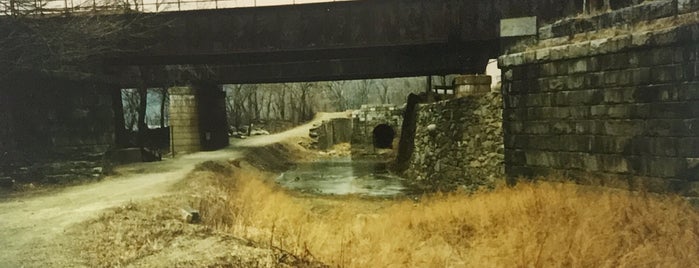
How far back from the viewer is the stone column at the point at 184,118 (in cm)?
2222

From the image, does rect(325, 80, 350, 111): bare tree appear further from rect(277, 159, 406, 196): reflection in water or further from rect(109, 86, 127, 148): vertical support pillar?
rect(109, 86, 127, 148): vertical support pillar

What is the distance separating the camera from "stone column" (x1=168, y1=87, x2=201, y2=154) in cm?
2222

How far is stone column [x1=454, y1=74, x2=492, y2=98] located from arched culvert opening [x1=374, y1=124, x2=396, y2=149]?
716 inches

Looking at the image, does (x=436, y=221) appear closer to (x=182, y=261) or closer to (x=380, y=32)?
(x=182, y=261)

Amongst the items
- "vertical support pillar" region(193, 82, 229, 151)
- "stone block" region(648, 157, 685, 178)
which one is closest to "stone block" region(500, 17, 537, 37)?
"stone block" region(648, 157, 685, 178)

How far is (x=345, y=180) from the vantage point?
19047mm

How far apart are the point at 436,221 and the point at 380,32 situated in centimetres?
653

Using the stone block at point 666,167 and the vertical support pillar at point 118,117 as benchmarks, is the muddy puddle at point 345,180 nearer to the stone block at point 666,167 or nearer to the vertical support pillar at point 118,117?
the vertical support pillar at point 118,117


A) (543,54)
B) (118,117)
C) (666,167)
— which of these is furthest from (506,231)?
(118,117)

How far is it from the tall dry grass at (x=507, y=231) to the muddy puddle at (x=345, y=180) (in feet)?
17.9

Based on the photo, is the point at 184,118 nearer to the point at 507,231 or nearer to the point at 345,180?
the point at 345,180

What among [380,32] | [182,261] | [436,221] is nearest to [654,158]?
[436,221]

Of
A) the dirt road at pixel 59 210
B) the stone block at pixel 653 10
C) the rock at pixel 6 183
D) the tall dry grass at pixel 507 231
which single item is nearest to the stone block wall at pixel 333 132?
the dirt road at pixel 59 210

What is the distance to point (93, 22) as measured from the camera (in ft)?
43.6
